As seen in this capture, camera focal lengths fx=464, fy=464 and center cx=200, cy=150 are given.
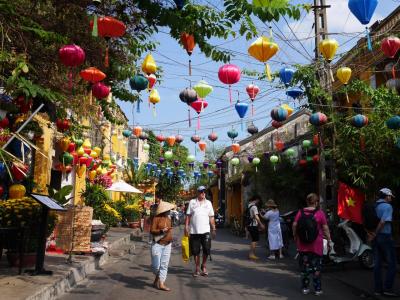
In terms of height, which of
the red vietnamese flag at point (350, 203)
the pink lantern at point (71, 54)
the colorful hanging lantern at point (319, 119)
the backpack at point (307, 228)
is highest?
the colorful hanging lantern at point (319, 119)

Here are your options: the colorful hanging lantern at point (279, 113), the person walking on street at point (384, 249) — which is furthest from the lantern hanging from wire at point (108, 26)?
the colorful hanging lantern at point (279, 113)

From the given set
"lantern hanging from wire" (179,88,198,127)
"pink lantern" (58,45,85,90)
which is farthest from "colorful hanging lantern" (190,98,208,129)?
"pink lantern" (58,45,85,90)

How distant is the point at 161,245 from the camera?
8.23 meters

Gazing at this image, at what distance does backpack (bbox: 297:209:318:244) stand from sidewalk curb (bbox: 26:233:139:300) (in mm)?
4086

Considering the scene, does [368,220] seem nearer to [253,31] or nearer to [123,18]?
[253,31]

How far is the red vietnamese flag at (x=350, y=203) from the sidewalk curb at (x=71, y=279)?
21.0 feet

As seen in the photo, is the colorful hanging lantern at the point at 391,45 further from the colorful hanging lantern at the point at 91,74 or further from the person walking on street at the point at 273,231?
the person walking on street at the point at 273,231

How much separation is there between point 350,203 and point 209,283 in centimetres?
554

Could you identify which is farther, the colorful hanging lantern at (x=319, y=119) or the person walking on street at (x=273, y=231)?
the person walking on street at (x=273, y=231)

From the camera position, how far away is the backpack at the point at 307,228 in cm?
781

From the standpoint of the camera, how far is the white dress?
13102 mm

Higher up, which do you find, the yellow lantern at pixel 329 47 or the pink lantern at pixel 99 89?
the yellow lantern at pixel 329 47

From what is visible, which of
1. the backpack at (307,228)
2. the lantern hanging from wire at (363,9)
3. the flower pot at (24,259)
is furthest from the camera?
the flower pot at (24,259)

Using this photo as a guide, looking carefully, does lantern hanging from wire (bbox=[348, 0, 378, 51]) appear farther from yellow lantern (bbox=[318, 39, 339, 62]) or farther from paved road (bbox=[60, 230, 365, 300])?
paved road (bbox=[60, 230, 365, 300])
